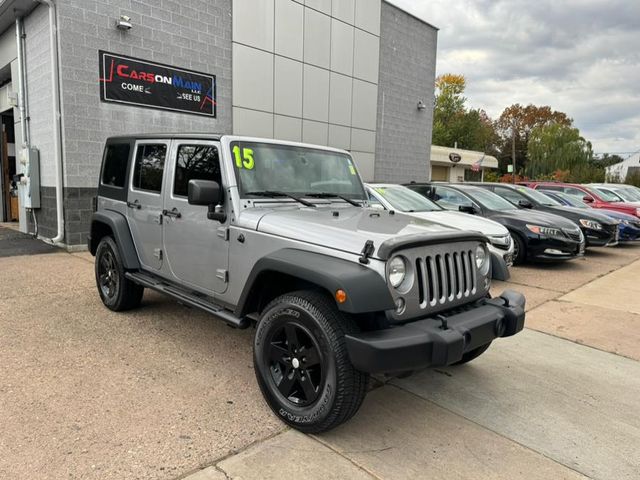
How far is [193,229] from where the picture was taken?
399cm

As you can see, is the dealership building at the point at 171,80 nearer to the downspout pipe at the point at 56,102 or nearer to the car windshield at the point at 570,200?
the downspout pipe at the point at 56,102

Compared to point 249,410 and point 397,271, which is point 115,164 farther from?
point 397,271

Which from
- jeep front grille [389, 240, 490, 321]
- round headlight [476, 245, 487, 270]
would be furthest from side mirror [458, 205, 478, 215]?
jeep front grille [389, 240, 490, 321]

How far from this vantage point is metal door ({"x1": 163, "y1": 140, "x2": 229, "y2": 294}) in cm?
375

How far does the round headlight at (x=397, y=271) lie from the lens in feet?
9.08

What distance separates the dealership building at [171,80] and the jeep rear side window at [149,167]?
4.93m

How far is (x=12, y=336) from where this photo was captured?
4445 mm

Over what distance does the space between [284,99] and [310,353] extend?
10510mm

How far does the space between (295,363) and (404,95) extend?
49.9 ft

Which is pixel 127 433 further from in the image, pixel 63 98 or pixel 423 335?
pixel 63 98

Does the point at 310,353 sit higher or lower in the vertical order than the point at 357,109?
lower

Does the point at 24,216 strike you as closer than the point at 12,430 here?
No

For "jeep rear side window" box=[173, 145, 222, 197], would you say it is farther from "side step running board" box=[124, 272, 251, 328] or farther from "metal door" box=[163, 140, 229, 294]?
"side step running board" box=[124, 272, 251, 328]

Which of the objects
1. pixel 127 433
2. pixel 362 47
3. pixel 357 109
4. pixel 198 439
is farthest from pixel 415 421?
pixel 362 47
